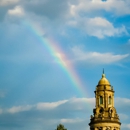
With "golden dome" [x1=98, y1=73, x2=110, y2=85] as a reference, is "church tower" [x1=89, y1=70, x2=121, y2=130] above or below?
below

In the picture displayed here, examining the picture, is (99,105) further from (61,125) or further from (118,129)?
(61,125)

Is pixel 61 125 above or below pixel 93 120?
below

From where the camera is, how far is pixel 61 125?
10288 centimetres

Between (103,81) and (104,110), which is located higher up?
(103,81)

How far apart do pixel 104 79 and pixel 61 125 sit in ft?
124

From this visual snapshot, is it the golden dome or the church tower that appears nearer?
the church tower

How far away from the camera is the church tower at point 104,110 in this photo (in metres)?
130

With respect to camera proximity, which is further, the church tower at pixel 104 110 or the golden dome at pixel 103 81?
the golden dome at pixel 103 81

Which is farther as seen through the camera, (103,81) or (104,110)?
(103,81)

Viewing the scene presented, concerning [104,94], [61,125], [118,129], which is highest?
[104,94]

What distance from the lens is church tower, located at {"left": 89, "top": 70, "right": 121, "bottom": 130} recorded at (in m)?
130

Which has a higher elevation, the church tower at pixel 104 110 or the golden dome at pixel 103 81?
the golden dome at pixel 103 81

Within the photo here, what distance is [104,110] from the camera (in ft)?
435

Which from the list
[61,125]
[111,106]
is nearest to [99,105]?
[111,106]
